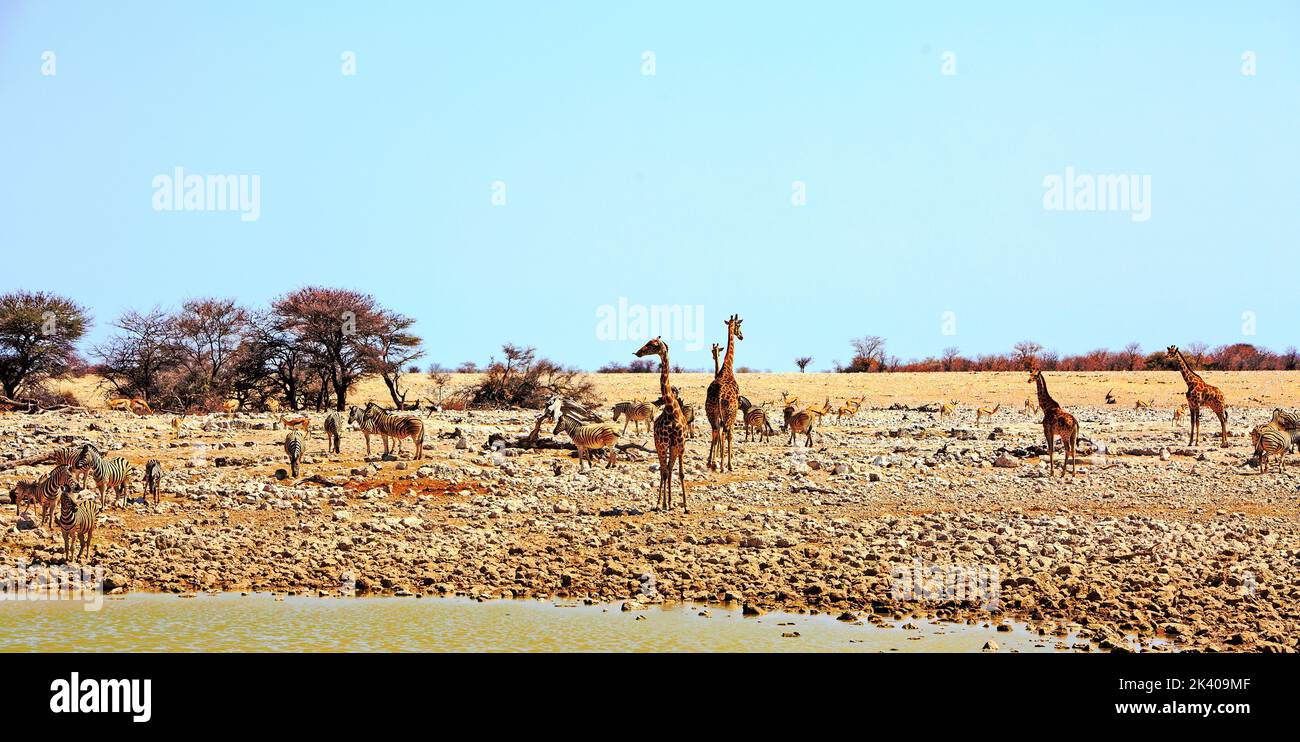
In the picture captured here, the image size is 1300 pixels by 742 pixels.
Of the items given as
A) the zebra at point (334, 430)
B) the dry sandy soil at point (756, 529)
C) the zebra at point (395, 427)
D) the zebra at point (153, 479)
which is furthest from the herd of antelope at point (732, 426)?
the zebra at point (153, 479)

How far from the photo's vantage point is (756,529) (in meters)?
14.0

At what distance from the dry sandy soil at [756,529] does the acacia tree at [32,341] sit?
13731 mm

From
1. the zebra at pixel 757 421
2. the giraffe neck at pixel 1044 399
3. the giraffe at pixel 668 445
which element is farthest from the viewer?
the zebra at pixel 757 421

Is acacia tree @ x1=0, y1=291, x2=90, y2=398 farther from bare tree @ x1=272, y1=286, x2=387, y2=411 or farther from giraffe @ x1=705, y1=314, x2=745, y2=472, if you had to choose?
giraffe @ x1=705, y1=314, x2=745, y2=472

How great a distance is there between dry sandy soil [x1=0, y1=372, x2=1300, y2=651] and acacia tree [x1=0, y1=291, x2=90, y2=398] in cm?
1373

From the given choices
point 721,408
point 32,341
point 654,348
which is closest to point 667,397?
point 654,348

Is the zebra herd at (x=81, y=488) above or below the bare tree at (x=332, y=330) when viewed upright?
below

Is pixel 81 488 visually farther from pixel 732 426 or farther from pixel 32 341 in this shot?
pixel 32 341

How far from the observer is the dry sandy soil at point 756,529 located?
1117 cm

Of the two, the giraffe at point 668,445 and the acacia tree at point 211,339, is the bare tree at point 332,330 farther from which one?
the giraffe at point 668,445

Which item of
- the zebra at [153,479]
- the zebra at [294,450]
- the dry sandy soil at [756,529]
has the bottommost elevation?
the dry sandy soil at [756,529]
